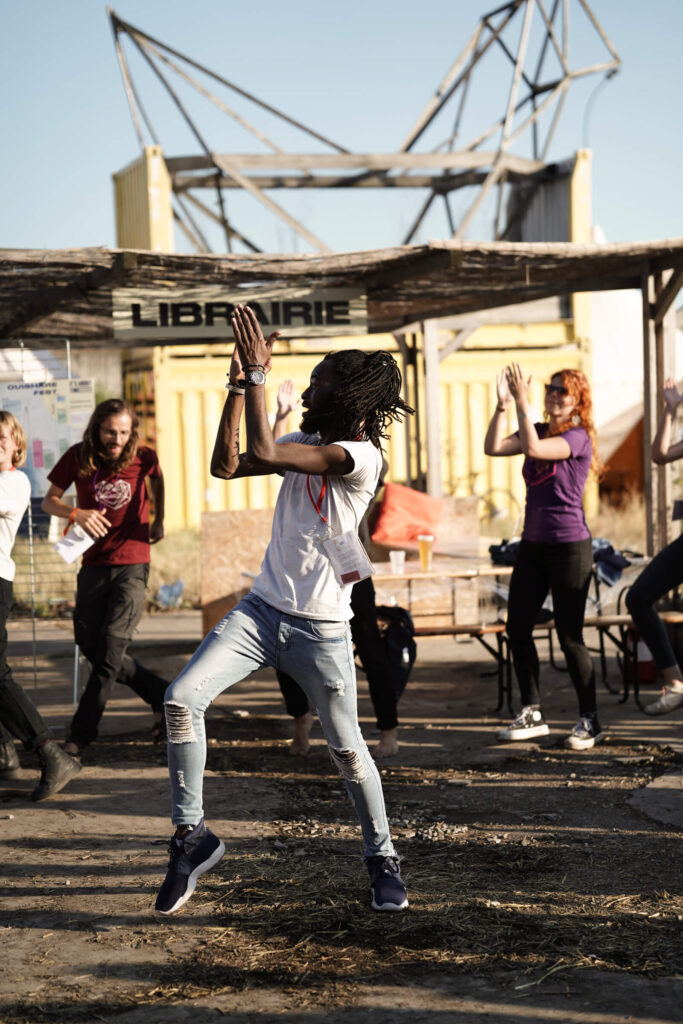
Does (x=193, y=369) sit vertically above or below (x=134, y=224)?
below

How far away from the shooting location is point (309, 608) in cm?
391

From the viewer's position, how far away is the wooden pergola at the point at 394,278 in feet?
25.7

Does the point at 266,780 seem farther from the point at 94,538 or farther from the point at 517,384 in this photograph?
the point at 517,384

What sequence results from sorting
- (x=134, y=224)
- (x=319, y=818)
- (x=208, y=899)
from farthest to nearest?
(x=134, y=224) < (x=319, y=818) < (x=208, y=899)

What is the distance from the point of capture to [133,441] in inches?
255

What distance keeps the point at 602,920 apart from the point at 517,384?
3071 millimetres

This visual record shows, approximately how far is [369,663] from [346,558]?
7.96 ft

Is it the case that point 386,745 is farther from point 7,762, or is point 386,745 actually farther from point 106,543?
point 7,762

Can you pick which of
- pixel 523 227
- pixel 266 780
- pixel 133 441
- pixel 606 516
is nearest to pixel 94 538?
pixel 133 441

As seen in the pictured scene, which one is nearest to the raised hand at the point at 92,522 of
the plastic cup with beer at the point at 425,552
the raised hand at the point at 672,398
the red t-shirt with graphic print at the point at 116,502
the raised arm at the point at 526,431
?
the red t-shirt with graphic print at the point at 116,502

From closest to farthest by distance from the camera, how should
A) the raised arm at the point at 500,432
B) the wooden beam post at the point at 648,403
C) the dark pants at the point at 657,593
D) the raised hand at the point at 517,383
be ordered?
1. the raised hand at the point at 517,383
2. the dark pants at the point at 657,593
3. the raised arm at the point at 500,432
4. the wooden beam post at the point at 648,403

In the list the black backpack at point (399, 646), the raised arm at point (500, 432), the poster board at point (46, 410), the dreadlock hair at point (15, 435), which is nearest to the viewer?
the dreadlock hair at point (15, 435)

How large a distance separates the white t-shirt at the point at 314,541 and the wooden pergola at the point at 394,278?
406 cm

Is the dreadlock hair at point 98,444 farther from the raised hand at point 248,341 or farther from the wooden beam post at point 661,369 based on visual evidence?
the wooden beam post at point 661,369
